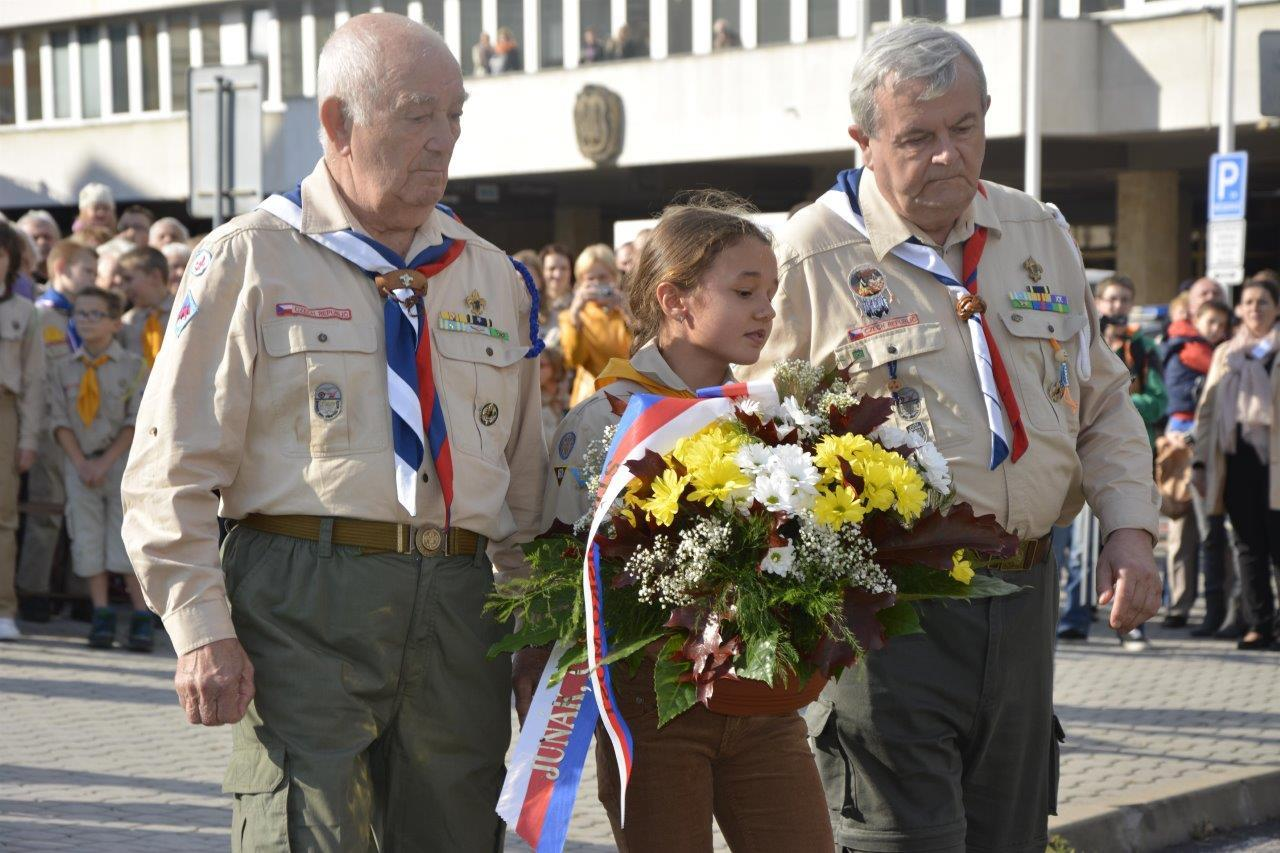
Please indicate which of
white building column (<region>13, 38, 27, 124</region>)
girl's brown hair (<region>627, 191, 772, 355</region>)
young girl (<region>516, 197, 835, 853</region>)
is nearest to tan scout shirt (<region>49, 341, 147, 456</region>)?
girl's brown hair (<region>627, 191, 772, 355</region>)

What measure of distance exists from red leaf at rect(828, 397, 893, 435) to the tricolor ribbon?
0.45 feet

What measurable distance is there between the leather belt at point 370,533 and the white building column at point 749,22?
30.5 metres

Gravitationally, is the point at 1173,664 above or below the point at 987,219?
below

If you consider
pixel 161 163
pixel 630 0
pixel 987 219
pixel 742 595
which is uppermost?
pixel 630 0

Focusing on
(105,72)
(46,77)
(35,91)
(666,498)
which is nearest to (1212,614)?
(666,498)

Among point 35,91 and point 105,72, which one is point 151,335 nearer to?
point 105,72

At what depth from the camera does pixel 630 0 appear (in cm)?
3478

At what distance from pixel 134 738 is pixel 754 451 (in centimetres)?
497

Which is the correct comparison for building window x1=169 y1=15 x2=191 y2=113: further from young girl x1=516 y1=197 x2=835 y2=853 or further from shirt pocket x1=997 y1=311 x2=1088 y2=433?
shirt pocket x1=997 y1=311 x2=1088 y2=433

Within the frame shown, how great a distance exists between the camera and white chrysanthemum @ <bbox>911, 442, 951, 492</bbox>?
3.66 meters

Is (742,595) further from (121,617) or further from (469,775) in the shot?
(121,617)

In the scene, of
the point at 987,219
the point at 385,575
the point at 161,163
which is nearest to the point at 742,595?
the point at 385,575

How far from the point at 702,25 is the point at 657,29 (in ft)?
3.33

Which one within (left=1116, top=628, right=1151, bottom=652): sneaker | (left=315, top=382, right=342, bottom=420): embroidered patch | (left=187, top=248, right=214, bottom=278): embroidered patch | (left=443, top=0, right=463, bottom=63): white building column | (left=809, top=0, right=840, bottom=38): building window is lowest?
(left=1116, top=628, right=1151, bottom=652): sneaker
